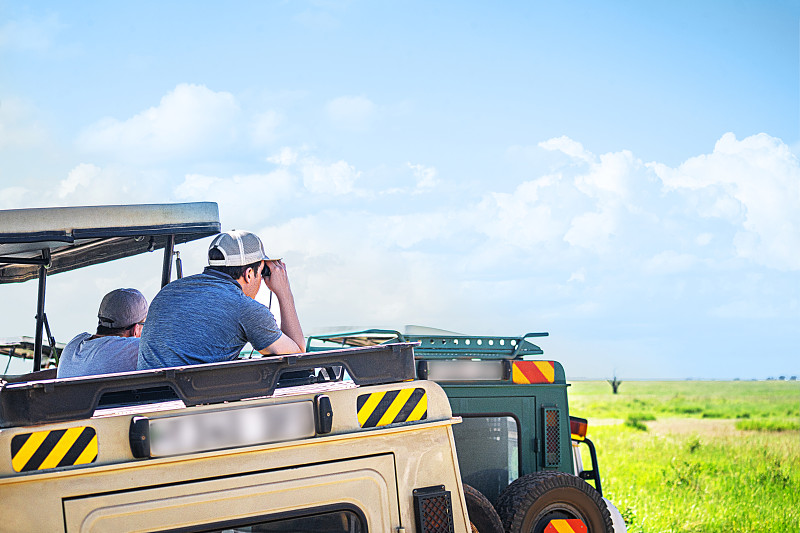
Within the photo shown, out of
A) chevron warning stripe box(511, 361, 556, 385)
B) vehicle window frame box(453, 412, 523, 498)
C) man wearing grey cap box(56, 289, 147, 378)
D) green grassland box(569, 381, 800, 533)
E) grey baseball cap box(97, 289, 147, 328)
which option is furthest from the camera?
green grassland box(569, 381, 800, 533)

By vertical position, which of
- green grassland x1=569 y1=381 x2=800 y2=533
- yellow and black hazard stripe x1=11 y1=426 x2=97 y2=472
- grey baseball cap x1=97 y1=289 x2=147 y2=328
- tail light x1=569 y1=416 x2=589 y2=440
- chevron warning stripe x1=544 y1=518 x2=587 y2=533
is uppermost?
grey baseball cap x1=97 y1=289 x2=147 y2=328

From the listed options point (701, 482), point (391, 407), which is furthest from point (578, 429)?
point (701, 482)

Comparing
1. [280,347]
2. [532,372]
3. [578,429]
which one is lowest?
[578,429]

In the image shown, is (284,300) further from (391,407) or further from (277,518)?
(277,518)

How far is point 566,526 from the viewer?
17.7ft

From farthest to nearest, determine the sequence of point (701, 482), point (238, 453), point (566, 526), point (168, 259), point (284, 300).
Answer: point (701, 482) → point (566, 526) → point (168, 259) → point (284, 300) → point (238, 453)

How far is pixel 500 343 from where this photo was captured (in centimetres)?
616

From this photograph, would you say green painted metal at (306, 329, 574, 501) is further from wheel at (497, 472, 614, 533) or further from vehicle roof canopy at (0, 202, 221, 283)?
vehicle roof canopy at (0, 202, 221, 283)

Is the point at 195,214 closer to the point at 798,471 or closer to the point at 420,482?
the point at 420,482

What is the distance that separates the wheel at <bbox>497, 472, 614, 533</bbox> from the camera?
5.25 metres

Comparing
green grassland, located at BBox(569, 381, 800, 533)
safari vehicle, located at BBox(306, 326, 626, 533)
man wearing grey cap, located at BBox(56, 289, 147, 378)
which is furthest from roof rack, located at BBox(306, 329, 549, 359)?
green grassland, located at BBox(569, 381, 800, 533)

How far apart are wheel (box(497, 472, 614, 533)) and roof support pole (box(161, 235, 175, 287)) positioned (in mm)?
2284

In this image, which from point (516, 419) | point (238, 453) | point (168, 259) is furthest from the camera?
point (516, 419)

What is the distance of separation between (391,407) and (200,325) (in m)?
0.93
